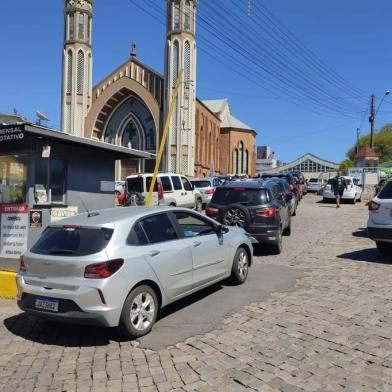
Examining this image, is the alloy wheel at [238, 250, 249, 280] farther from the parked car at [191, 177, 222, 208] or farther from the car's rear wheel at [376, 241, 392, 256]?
the parked car at [191, 177, 222, 208]

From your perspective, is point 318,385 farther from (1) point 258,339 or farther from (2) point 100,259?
(2) point 100,259

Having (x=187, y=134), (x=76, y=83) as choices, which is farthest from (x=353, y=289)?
(x=76, y=83)

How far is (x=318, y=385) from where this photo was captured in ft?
14.5

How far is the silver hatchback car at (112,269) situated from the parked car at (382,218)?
5.04 metres

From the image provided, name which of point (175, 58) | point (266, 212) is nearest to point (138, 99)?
point (175, 58)

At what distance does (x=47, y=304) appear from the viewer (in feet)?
18.7

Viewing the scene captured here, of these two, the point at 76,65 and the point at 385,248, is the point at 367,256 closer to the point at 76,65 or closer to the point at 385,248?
the point at 385,248

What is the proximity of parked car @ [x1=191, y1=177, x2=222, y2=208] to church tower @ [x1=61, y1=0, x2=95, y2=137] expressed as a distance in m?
28.3

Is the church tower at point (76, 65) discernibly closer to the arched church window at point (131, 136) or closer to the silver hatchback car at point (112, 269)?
the arched church window at point (131, 136)

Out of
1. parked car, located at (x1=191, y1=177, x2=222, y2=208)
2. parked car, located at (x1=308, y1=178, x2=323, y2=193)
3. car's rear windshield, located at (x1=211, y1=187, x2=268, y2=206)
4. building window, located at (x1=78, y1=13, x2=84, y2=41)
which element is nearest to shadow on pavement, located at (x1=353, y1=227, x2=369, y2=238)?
car's rear windshield, located at (x1=211, y1=187, x2=268, y2=206)

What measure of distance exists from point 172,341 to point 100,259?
4.28 feet

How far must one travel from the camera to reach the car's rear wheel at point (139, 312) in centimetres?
564

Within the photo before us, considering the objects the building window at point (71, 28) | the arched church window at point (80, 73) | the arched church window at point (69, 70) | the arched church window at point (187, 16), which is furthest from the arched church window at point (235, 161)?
the building window at point (71, 28)

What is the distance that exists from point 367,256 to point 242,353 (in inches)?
277
